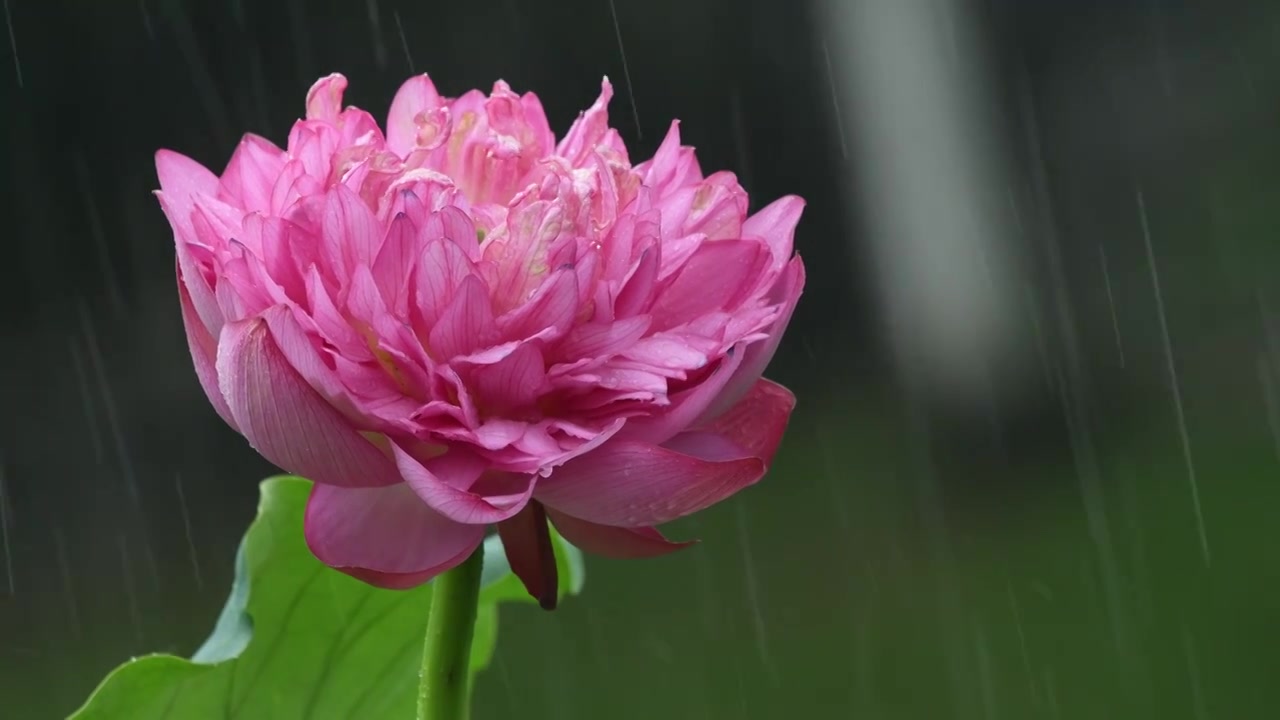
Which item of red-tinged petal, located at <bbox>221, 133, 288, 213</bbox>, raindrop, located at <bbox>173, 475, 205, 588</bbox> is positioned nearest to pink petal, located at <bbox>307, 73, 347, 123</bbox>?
red-tinged petal, located at <bbox>221, 133, 288, 213</bbox>

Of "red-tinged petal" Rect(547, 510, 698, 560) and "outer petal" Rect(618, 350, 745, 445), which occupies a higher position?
"outer petal" Rect(618, 350, 745, 445)

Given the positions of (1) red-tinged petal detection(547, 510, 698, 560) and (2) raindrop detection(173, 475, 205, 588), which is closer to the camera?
(1) red-tinged petal detection(547, 510, 698, 560)

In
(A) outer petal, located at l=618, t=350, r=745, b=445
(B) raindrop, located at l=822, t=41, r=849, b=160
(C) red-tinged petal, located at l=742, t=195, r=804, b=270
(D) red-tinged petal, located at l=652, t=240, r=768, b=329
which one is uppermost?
(B) raindrop, located at l=822, t=41, r=849, b=160

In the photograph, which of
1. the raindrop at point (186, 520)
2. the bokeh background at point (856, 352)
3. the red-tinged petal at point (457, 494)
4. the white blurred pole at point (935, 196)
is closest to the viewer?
the red-tinged petal at point (457, 494)

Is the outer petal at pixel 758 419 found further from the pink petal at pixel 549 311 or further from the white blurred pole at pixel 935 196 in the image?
the white blurred pole at pixel 935 196

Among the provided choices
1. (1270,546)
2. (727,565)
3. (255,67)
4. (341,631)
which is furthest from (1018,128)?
(341,631)

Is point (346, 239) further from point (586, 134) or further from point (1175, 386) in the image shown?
point (1175, 386)

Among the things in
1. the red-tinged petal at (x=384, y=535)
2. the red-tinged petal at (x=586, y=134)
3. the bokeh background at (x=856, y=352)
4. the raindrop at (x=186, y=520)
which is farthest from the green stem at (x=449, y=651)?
the raindrop at (x=186, y=520)

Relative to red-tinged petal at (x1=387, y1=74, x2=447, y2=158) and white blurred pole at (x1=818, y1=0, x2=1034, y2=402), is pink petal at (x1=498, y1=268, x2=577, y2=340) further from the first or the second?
white blurred pole at (x1=818, y1=0, x2=1034, y2=402)
